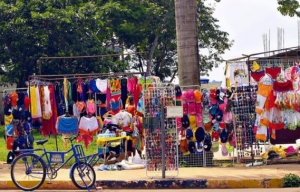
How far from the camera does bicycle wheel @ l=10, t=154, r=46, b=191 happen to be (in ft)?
41.6

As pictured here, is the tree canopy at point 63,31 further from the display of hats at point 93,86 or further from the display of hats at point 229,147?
the display of hats at point 229,147

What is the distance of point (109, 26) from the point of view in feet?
116

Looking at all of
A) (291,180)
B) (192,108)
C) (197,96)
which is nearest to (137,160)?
(192,108)

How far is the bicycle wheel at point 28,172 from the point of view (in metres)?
12.7

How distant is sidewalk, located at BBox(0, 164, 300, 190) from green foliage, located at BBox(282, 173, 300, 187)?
13 cm

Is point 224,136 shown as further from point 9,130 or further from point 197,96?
point 9,130

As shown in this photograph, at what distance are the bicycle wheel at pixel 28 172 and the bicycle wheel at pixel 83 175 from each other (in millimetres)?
643

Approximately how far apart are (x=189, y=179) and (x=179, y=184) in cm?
25

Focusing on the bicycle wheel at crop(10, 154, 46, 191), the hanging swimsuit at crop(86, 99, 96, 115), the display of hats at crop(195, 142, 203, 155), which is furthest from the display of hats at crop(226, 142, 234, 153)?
the bicycle wheel at crop(10, 154, 46, 191)

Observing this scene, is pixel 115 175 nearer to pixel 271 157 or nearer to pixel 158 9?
pixel 271 157

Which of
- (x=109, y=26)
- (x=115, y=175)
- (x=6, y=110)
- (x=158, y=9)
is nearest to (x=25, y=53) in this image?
(x=109, y=26)

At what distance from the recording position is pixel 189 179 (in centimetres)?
1303

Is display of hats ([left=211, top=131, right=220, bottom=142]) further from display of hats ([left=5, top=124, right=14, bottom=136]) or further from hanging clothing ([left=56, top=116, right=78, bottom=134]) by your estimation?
display of hats ([left=5, top=124, right=14, bottom=136])

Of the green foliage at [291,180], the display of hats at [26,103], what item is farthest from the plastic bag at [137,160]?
the green foliage at [291,180]
